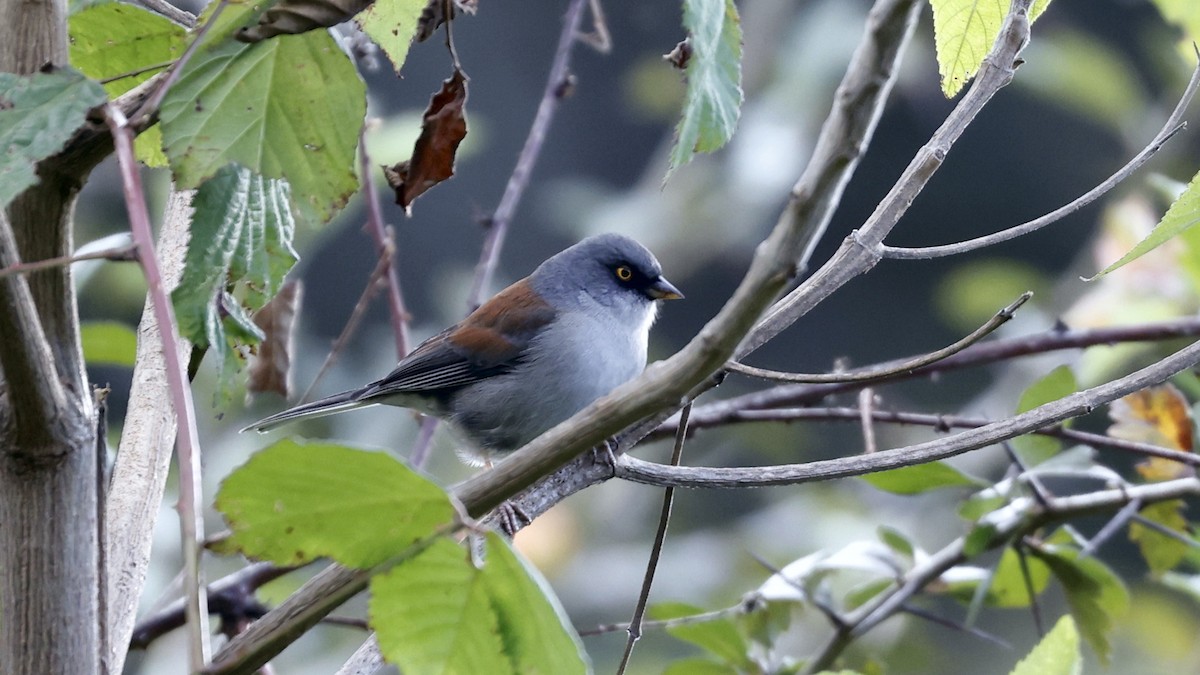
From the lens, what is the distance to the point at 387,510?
31.8 inches

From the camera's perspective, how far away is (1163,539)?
2170 mm

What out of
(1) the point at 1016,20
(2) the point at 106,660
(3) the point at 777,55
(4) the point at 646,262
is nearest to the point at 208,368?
(4) the point at 646,262

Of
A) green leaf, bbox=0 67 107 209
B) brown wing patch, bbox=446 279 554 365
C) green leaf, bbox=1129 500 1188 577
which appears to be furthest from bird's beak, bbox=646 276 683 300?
green leaf, bbox=0 67 107 209

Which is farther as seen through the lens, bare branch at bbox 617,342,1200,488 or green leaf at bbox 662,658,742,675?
green leaf at bbox 662,658,742,675

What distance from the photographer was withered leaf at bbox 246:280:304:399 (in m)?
2.20

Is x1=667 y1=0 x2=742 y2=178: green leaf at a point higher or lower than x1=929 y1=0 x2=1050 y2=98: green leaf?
lower

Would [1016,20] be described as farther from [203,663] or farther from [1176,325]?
[1176,325]

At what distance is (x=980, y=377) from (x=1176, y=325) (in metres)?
4.92

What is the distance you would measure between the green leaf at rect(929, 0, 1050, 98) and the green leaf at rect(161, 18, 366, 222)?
2.17ft

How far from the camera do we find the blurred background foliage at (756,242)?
436 centimetres

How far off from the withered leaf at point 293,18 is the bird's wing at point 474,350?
232 cm

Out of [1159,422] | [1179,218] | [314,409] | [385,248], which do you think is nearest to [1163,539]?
[1159,422]

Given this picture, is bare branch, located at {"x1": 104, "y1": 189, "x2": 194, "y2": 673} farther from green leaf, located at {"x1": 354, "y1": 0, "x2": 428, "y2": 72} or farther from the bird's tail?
the bird's tail

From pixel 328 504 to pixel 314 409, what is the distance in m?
2.52
